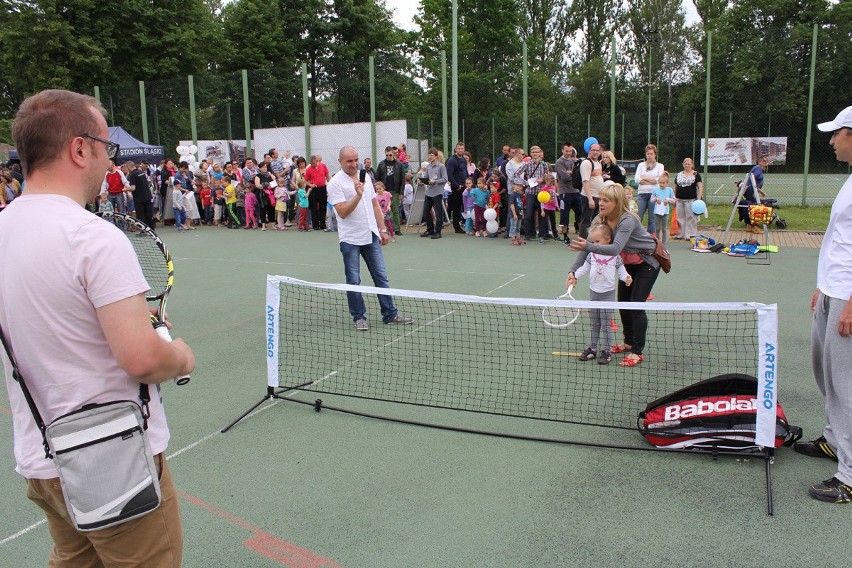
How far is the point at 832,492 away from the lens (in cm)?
391

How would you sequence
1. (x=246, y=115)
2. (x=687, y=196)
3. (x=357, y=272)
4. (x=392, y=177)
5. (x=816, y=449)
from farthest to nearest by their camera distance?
(x=246, y=115) < (x=392, y=177) < (x=687, y=196) < (x=357, y=272) < (x=816, y=449)

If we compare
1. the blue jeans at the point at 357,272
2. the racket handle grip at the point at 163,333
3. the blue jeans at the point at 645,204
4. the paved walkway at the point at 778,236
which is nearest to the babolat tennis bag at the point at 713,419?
the racket handle grip at the point at 163,333

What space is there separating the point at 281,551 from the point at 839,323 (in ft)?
10.8

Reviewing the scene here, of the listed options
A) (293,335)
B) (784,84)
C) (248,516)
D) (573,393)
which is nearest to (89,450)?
(248,516)

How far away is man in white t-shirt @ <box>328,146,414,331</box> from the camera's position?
788cm

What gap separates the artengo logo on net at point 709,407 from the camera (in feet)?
14.6

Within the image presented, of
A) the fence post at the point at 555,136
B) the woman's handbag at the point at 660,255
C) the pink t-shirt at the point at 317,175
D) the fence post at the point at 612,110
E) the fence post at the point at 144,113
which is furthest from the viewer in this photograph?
the fence post at the point at 144,113

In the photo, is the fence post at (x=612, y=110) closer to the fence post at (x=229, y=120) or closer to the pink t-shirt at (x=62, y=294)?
the fence post at (x=229, y=120)

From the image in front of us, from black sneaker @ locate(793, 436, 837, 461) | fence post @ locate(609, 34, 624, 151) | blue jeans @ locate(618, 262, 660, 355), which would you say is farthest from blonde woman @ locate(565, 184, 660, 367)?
fence post @ locate(609, 34, 624, 151)

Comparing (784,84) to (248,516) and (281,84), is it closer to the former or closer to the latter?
(281,84)

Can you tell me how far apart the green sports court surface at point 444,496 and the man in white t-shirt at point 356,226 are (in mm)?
1546

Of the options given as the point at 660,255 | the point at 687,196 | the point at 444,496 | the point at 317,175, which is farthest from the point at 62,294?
the point at 317,175

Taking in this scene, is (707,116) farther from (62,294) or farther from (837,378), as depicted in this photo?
(62,294)

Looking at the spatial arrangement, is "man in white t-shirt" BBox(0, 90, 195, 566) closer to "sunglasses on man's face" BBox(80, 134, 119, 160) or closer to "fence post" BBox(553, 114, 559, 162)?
"sunglasses on man's face" BBox(80, 134, 119, 160)
